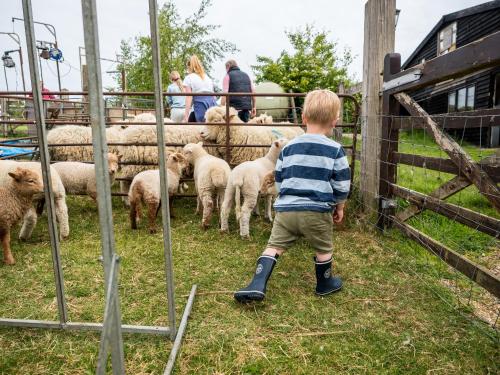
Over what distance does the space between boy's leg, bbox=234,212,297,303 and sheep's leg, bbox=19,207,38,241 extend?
280cm

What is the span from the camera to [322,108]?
2857mm

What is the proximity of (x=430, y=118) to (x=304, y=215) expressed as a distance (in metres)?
1.62

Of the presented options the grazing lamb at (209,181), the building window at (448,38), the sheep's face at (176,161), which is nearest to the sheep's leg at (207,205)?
the grazing lamb at (209,181)

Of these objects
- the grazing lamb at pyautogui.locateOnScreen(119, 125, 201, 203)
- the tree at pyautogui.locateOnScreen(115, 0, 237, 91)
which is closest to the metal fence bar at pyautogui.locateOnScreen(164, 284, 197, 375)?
the grazing lamb at pyautogui.locateOnScreen(119, 125, 201, 203)

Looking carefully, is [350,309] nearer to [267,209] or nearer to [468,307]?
[468,307]

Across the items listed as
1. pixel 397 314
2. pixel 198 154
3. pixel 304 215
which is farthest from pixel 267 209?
pixel 397 314

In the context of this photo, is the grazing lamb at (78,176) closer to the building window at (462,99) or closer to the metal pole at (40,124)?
the metal pole at (40,124)

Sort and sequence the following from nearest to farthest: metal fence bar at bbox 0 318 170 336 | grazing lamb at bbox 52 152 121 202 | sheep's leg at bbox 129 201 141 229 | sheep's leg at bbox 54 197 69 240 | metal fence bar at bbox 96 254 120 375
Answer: metal fence bar at bbox 96 254 120 375 → metal fence bar at bbox 0 318 170 336 → sheep's leg at bbox 54 197 69 240 → sheep's leg at bbox 129 201 141 229 → grazing lamb at bbox 52 152 121 202

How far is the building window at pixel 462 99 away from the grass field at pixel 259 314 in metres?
17.7

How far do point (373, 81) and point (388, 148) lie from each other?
95 centimetres

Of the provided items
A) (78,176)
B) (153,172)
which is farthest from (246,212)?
(78,176)

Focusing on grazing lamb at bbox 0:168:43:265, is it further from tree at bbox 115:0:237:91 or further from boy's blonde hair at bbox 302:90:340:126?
tree at bbox 115:0:237:91

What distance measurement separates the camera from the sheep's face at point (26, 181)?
3.74 meters

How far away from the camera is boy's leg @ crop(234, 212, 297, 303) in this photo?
9.05ft
